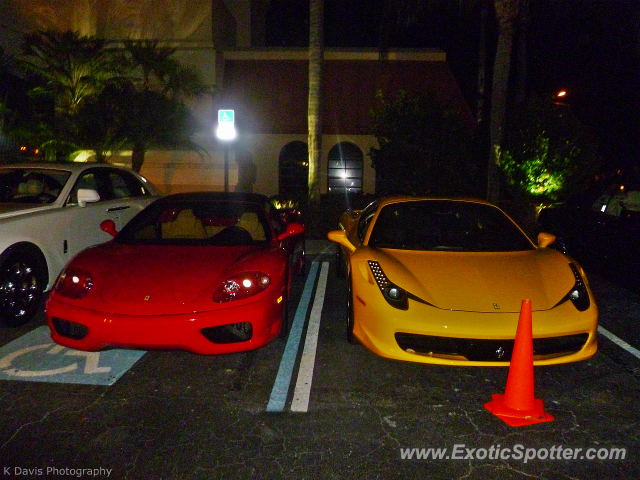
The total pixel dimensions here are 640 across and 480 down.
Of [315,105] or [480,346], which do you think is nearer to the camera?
[480,346]

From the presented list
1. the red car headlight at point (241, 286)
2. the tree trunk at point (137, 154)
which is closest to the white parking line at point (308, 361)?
the red car headlight at point (241, 286)

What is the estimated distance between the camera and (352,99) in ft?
67.6

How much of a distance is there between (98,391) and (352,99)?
17667mm

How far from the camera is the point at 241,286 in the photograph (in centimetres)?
453

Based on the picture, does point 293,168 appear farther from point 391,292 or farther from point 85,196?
point 391,292

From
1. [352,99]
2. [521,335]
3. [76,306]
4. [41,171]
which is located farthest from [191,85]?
[521,335]

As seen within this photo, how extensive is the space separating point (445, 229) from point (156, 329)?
289 centimetres

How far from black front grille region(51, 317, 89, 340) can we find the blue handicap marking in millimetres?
339

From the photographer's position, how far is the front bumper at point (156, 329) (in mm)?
4168

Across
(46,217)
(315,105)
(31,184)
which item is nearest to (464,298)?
(46,217)

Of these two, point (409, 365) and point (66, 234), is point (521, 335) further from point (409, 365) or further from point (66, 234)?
point (66, 234)

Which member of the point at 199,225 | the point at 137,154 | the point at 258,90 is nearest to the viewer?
the point at 199,225
